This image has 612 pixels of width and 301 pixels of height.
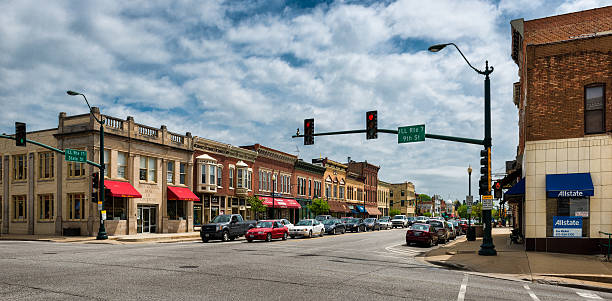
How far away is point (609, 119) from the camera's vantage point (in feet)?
67.4

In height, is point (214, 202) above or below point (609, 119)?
below

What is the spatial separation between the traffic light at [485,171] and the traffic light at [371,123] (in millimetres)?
4857

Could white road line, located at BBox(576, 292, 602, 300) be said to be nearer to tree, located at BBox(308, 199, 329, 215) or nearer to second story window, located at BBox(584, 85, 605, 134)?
second story window, located at BBox(584, 85, 605, 134)

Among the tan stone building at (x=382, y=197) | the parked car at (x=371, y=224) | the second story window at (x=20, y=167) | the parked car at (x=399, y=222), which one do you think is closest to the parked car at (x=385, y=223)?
the parked car at (x=371, y=224)

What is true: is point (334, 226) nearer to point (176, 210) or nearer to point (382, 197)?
point (176, 210)

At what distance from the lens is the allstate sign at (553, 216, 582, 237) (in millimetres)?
20844

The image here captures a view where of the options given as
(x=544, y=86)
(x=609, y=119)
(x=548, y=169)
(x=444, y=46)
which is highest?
(x=444, y=46)

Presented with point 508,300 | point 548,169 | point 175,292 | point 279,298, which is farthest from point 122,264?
point 548,169

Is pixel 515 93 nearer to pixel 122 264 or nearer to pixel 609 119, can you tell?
pixel 609 119

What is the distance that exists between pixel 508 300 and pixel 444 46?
508 inches

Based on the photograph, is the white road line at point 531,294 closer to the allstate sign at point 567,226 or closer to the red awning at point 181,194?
the allstate sign at point 567,226

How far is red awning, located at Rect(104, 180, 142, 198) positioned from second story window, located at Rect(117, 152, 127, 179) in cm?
80

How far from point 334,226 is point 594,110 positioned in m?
25.6

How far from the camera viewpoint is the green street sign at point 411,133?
2300cm
